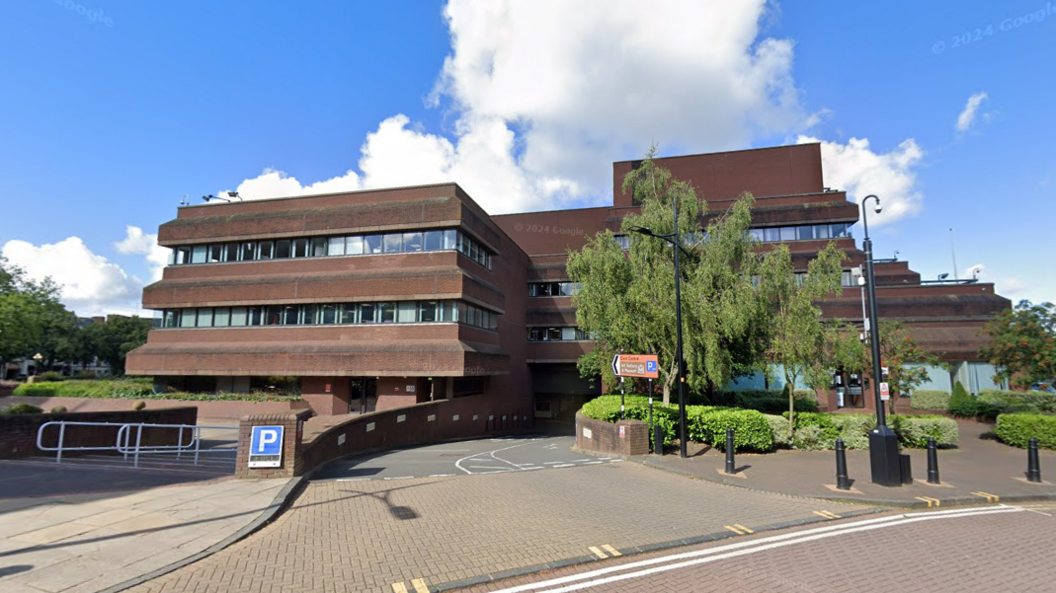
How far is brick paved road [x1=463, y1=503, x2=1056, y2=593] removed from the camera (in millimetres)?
5723

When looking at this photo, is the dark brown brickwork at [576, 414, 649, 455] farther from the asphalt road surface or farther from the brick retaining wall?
the brick retaining wall

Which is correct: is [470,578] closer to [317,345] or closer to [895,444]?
[895,444]

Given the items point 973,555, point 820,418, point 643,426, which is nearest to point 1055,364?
point 820,418

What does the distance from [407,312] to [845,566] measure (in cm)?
2299

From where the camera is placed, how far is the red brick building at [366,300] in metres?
26.5

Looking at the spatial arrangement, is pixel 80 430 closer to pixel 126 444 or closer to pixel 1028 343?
pixel 126 444

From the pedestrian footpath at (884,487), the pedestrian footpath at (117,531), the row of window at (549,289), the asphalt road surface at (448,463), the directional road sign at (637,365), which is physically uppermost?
the row of window at (549,289)

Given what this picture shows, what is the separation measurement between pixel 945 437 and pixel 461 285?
2001cm

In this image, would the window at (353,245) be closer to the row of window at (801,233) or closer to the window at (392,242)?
the window at (392,242)

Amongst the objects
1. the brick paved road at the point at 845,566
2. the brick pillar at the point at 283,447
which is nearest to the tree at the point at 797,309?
the brick paved road at the point at 845,566

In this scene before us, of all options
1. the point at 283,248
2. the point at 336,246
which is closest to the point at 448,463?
the point at 336,246

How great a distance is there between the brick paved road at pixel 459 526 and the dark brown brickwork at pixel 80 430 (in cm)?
850

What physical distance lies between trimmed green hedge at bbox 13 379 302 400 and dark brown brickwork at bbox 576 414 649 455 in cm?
1645

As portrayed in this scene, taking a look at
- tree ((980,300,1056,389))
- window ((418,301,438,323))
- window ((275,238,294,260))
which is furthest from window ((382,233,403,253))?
tree ((980,300,1056,389))
